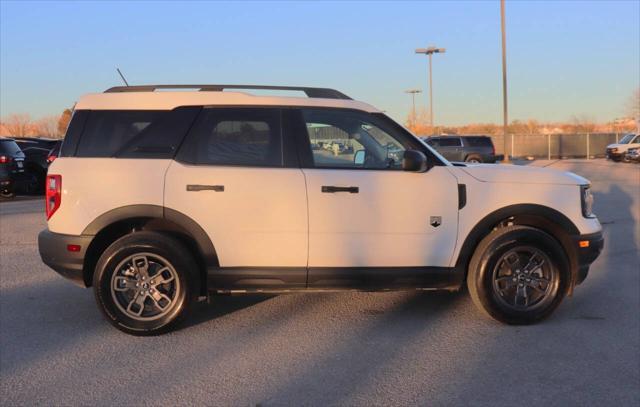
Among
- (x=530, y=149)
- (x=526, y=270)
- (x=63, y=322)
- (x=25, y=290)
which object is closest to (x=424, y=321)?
(x=526, y=270)

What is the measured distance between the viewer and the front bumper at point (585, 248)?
16.6 ft

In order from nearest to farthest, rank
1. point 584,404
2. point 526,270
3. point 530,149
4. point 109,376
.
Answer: point 584,404
point 109,376
point 526,270
point 530,149

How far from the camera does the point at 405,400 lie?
3.63 meters

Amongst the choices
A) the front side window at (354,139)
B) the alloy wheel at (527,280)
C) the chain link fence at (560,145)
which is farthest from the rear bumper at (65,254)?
the chain link fence at (560,145)

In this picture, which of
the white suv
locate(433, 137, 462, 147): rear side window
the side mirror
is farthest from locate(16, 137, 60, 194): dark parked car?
locate(433, 137, 462, 147): rear side window

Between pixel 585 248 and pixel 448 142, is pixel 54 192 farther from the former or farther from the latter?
pixel 448 142

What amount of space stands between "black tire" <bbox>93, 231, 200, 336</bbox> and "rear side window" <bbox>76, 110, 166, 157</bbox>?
0.76 metres

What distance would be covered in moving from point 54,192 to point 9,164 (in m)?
11.9

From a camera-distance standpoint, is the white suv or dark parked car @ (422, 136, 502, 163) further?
dark parked car @ (422, 136, 502, 163)

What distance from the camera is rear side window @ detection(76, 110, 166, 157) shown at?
4910mm

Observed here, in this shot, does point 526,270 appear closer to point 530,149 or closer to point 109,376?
point 109,376

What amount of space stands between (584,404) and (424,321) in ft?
5.73

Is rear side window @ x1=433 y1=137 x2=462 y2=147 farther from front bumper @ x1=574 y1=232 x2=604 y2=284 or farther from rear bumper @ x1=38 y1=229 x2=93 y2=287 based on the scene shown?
rear bumper @ x1=38 y1=229 x2=93 y2=287

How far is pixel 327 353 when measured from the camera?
14.5 ft
